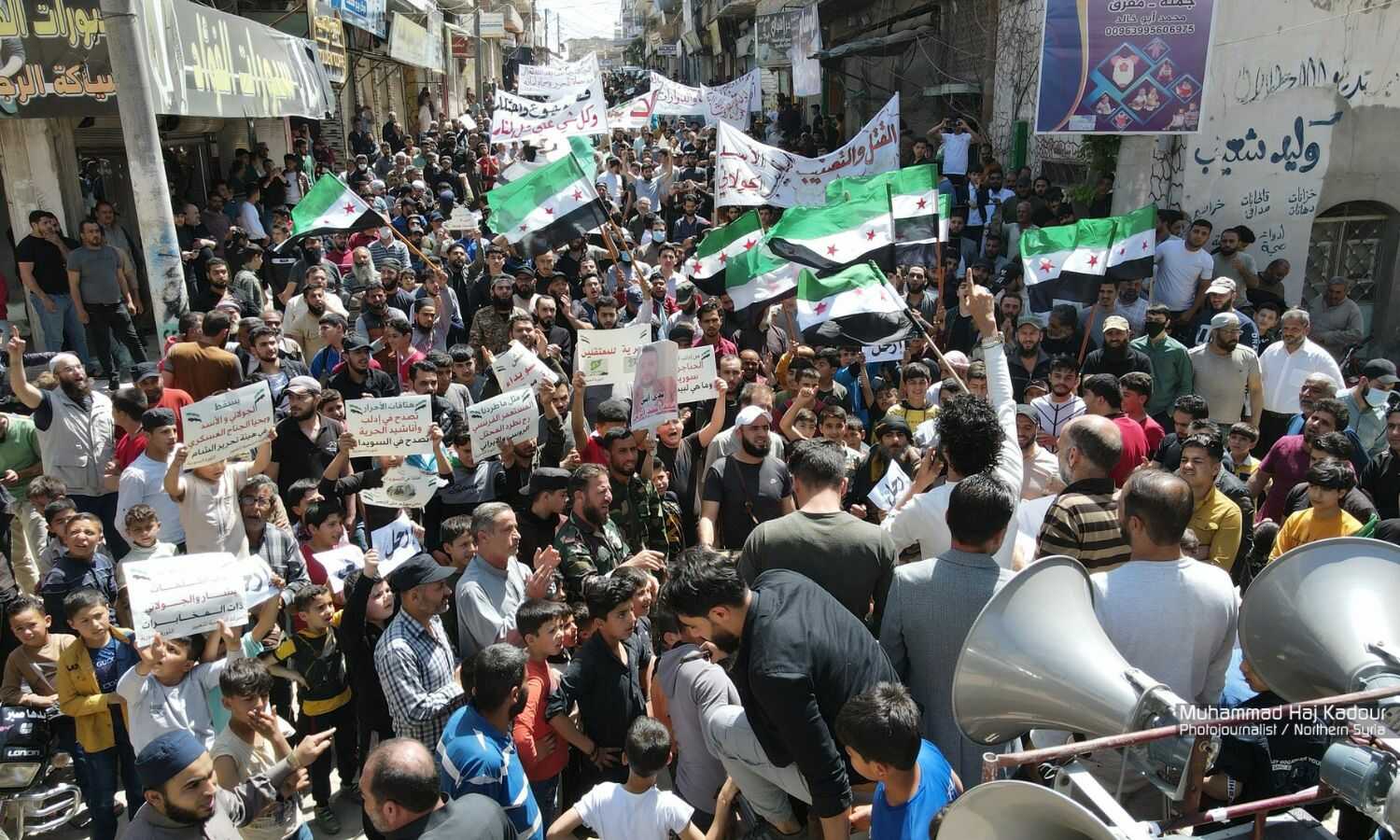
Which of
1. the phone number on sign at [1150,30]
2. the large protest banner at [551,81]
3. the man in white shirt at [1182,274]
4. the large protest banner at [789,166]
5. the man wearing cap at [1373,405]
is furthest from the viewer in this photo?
the large protest banner at [551,81]

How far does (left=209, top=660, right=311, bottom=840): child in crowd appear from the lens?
3.72 m

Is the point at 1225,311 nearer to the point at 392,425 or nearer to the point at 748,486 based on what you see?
the point at 748,486

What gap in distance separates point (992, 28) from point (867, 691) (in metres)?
17.4

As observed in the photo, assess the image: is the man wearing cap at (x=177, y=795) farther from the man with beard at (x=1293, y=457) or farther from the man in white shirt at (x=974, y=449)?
the man with beard at (x=1293, y=457)

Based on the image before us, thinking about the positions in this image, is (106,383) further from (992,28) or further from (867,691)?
(992,28)

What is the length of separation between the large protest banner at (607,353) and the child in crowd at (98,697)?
3.26 m

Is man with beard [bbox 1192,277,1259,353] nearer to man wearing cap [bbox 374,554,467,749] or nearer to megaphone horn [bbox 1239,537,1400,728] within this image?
megaphone horn [bbox 1239,537,1400,728]

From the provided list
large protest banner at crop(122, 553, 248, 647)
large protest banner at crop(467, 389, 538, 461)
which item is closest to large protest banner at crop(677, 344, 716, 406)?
large protest banner at crop(467, 389, 538, 461)

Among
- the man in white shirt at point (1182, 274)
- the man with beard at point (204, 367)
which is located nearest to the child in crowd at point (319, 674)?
the man with beard at point (204, 367)

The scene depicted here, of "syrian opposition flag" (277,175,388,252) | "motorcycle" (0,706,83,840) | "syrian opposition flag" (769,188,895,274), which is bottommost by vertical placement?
"motorcycle" (0,706,83,840)

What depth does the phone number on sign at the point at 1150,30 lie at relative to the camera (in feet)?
38.1

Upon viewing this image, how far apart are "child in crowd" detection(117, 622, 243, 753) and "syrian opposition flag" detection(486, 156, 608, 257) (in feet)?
17.8

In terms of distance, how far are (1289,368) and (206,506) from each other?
22.8 feet

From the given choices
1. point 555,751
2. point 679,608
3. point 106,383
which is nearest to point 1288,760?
point 679,608
